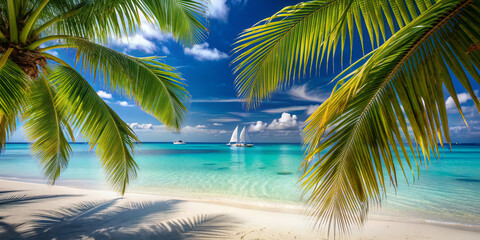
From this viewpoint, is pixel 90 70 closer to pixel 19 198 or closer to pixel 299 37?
pixel 299 37

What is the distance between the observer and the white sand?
4.23 m

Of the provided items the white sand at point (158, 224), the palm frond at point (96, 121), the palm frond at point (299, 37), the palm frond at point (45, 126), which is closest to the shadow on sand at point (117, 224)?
the white sand at point (158, 224)

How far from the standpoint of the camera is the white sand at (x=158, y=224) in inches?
166

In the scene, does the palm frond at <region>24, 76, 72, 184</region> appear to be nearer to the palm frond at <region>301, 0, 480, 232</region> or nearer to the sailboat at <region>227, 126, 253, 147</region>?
the palm frond at <region>301, 0, 480, 232</region>

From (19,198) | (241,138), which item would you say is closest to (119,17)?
(19,198)

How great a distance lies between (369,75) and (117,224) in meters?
5.42

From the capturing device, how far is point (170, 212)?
5652mm

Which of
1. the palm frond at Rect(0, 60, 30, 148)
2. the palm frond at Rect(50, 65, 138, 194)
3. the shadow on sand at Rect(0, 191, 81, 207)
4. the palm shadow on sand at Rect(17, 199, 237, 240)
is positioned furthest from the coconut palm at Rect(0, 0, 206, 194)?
the shadow on sand at Rect(0, 191, 81, 207)

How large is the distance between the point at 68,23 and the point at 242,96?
11.3 feet

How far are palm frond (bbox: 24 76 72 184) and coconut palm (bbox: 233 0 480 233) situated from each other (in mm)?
3953

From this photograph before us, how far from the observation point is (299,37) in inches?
74.4

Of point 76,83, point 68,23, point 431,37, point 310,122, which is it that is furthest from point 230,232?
point 68,23

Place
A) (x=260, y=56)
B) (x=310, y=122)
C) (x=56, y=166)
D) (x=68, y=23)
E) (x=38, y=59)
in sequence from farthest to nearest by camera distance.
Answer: (x=56, y=166) → (x=68, y=23) → (x=38, y=59) → (x=260, y=56) → (x=310, y=122)

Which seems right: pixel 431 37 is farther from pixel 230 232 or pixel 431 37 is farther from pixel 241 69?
pixel 230 232
